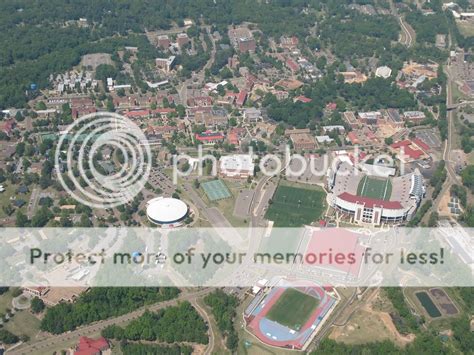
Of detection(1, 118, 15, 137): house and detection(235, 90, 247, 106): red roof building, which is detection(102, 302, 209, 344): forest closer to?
detection(1, 118, 15, 137): house

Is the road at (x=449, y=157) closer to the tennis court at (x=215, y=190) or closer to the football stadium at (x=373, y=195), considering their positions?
Result: the football stadium at (x=373, y=195)

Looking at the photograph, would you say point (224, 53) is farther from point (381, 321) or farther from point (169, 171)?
point (381, 321)

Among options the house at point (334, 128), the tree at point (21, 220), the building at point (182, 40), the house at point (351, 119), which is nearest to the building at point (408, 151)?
the house at point (351, 119)

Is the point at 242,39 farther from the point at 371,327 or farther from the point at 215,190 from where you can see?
the point at 371,327

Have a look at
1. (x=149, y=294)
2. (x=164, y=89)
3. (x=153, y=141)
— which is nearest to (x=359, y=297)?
(x=149, y=294)

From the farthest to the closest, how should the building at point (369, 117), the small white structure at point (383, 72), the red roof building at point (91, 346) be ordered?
1. the small white structure at point (383, 72)
2. the building at point (369, 117)
3. the red roof building at point (91, 346)
